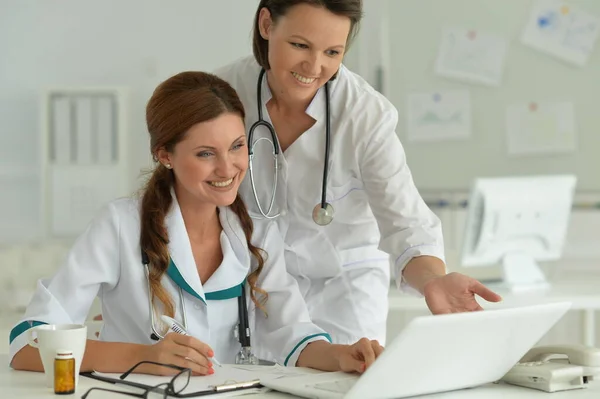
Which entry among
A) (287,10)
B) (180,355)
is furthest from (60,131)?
(180,355)

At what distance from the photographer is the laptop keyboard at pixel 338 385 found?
1235 millimetres

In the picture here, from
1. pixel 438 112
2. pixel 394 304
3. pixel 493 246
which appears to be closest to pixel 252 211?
pixel 394 304

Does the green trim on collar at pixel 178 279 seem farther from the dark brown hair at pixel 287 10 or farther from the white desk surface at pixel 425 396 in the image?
the dark brown hair at pixel 287 10

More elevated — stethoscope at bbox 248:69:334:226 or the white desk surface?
stethoscope at bbox 248:69:334:226

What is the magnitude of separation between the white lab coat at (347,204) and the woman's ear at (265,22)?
0.46 feet

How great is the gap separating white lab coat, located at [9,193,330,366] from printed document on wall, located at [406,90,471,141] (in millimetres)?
2334

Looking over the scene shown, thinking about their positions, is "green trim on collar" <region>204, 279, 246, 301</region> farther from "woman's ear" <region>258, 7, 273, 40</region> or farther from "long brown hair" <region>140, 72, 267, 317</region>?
"woman's ear" <region>258, 7, 273, 40</region>

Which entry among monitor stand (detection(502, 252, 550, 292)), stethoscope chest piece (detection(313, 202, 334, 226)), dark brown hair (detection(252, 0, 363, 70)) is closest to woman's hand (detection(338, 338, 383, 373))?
stethoscope chest piece (detection(313, 202, 334, 226))

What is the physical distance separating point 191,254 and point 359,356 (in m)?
0.41

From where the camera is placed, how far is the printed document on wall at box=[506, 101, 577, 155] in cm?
389

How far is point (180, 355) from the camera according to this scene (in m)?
1.38

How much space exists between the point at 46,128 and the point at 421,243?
2.63m

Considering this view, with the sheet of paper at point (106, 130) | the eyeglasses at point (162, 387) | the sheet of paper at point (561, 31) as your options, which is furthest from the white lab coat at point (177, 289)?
the sheet of paper at point (561, 31)

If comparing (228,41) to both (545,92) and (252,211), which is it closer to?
(545,92)
